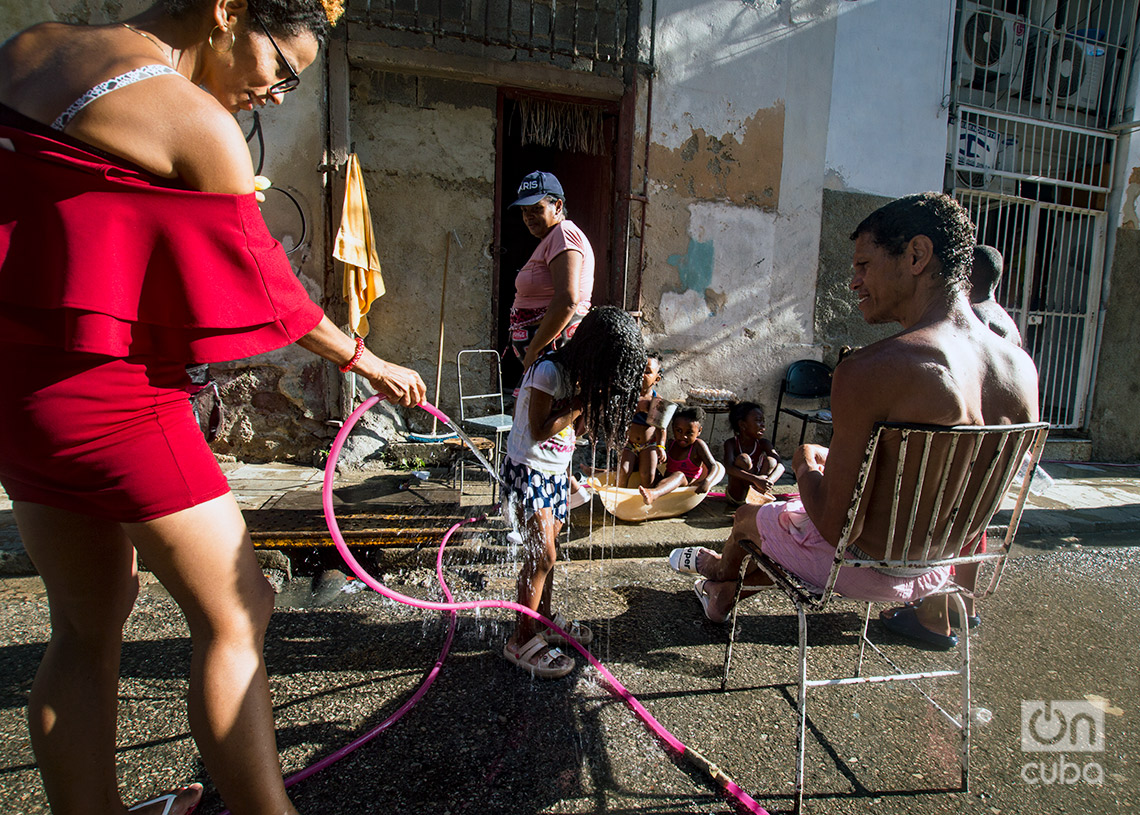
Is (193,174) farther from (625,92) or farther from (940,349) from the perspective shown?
(625,92)

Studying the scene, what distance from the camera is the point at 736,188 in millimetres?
6238

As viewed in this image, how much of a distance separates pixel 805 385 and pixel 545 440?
181 inches

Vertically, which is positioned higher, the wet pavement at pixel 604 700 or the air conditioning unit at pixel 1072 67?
the air conditioning unit at pixel 1072 67

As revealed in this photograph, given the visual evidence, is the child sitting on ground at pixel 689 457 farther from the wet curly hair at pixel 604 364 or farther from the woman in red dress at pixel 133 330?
the woman in red dress at pixel 133 330

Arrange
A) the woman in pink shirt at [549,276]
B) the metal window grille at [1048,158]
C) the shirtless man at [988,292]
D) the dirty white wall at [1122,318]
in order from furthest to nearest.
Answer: the dirty white wall at [1122,318], the metal window grille at [1048,158], the shirtless man at [988,292], the woman in pink shirt at [549,276]

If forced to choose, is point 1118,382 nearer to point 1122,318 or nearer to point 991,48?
point 1122,318

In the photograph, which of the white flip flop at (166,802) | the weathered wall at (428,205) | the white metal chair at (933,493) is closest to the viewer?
the white flip flop at (166,802)

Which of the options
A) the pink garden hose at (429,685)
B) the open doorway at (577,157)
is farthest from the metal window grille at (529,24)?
the pink garden hose at (429,685)

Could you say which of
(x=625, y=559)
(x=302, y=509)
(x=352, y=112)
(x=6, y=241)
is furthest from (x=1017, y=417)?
(x=352, y=112)

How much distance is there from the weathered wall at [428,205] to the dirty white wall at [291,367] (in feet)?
1.55

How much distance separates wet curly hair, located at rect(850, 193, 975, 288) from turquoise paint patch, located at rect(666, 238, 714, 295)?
13.3 ft

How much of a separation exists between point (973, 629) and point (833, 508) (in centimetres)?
174

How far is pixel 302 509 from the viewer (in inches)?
158

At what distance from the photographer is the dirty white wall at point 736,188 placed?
19.7ft
